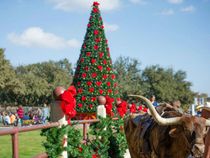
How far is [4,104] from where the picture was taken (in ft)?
229

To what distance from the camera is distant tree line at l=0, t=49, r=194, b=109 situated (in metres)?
68.9

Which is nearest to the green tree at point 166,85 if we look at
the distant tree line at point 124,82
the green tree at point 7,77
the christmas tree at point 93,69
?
the distant tree line at point 124,82

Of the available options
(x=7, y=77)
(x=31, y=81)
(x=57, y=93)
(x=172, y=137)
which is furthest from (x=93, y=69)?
(x=31, y=81)

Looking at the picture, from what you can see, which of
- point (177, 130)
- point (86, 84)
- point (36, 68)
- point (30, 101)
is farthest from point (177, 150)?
point (36, 68)

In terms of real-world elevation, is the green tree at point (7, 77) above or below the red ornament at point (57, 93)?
above

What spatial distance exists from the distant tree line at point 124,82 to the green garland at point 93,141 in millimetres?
58036

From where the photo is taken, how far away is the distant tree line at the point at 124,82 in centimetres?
6894

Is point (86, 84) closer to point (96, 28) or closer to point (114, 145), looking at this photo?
point (96, 28)

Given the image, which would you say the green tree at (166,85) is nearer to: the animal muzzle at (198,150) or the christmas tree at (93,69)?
the christmas tree at (93,69)

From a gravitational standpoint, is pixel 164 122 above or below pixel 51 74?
below

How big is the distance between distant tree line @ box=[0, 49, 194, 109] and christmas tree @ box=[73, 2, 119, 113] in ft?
156

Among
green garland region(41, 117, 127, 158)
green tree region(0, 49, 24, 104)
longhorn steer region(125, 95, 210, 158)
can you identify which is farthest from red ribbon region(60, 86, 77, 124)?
green tree region(0, 49, 24, 104)

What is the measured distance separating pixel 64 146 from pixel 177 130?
184 cm

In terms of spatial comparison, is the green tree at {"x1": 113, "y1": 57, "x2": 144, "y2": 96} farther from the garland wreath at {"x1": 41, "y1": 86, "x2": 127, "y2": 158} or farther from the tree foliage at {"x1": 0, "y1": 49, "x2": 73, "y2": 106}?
the garland wreath at {"x1": 41, "y1": 86, "x2": 127, "y2": 158}
